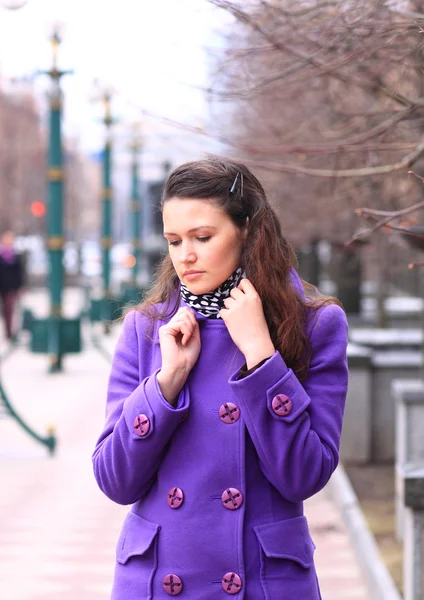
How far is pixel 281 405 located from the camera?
2.40 metres

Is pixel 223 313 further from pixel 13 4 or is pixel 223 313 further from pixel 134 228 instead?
pixel 134 228

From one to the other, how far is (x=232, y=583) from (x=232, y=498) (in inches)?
6.8

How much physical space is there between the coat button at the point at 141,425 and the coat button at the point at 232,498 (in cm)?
21

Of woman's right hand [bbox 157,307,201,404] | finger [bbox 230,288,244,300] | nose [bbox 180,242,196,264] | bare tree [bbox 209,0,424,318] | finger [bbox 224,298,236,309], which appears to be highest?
bare tree [bbox 209,0,424,318]

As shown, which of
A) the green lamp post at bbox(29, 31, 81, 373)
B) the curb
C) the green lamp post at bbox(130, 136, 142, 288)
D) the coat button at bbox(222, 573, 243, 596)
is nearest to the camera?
the coat button at bbox(222, 573, 243, 596)

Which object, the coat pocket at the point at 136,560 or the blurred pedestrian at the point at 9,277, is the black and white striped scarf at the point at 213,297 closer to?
the coat pocket at the point at 136,560

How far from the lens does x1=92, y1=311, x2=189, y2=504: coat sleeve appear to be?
2.43 meters

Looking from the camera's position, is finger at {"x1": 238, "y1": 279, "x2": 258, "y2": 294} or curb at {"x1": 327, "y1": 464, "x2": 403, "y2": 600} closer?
finger at {"x1": 238, "y1": 279, "x2": 258, "y2": 294}

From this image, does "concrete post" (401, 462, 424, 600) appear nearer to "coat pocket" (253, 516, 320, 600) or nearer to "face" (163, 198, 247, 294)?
"coat pocket" (253, 516, 320, 600)

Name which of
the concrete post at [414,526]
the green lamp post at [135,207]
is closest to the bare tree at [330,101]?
the concrete post at [414,526]

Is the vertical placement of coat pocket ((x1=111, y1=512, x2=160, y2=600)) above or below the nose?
below

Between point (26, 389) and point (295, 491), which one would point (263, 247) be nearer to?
point (295, 491)

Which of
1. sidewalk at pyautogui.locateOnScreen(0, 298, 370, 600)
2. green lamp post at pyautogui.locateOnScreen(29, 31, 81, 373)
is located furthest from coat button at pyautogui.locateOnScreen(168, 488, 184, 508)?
green lamp post at pyautogui.locateOnScreen(29, 31, 81, 373)

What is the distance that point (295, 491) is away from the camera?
2412 mm
